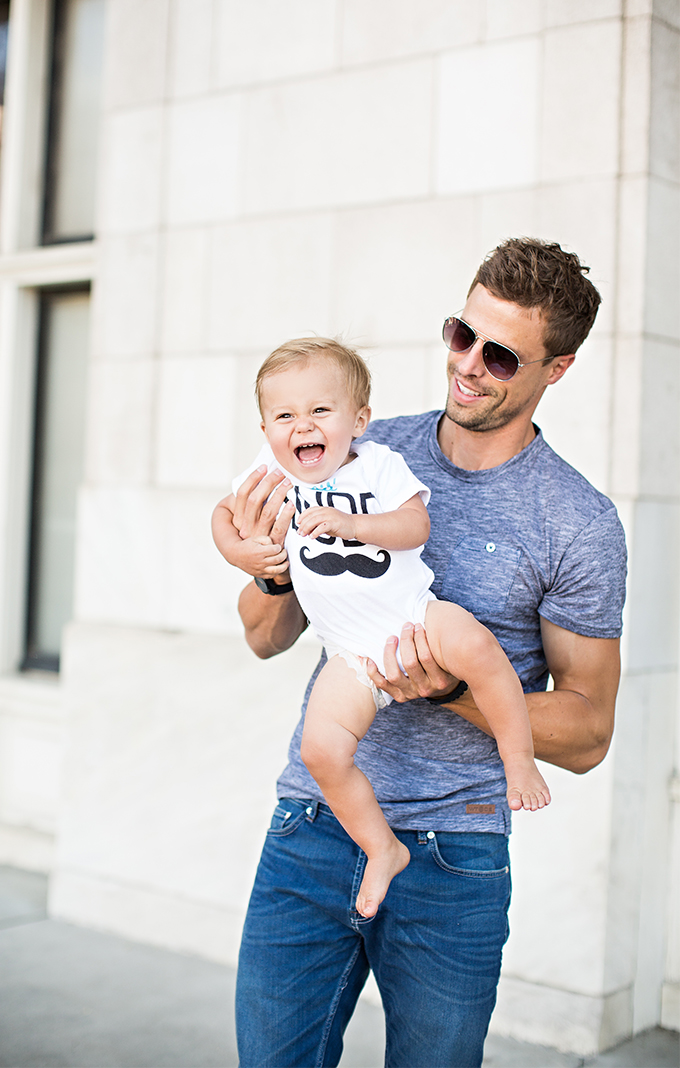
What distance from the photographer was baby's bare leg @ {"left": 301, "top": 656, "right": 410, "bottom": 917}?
1.97 metres

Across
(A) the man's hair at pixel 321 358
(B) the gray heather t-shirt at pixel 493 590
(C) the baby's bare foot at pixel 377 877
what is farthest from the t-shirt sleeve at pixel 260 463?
(C) the baby's bare foot at pixel 377 877

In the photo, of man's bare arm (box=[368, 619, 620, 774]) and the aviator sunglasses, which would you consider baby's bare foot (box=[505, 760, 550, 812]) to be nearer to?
man's bare arm (box=[368, 619, 620, 774])

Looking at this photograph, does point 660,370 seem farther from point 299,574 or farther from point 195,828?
point 195,828

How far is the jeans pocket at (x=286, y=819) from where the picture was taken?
2188 millimetres

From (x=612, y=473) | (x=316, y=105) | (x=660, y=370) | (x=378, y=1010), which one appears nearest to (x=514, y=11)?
(x=316, y=105)

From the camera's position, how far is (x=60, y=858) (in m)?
4.91

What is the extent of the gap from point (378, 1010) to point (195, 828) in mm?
1041

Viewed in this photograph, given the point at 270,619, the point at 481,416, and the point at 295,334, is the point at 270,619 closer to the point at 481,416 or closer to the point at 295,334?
the point at 481,416

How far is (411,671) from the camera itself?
2004 millimetres

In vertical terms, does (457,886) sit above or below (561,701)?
below

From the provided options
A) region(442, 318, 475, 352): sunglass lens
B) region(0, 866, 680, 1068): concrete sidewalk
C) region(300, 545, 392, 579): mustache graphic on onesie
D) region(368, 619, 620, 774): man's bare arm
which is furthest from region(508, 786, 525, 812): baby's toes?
region(0, 866, 680, 1068): concrete sidewalk

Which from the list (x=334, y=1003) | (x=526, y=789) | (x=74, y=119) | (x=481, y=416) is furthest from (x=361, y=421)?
(x=74, y=119)

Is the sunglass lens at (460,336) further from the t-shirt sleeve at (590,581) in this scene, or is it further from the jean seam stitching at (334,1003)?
the jean seam stitching at (334,1003)

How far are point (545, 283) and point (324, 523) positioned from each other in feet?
2.15
